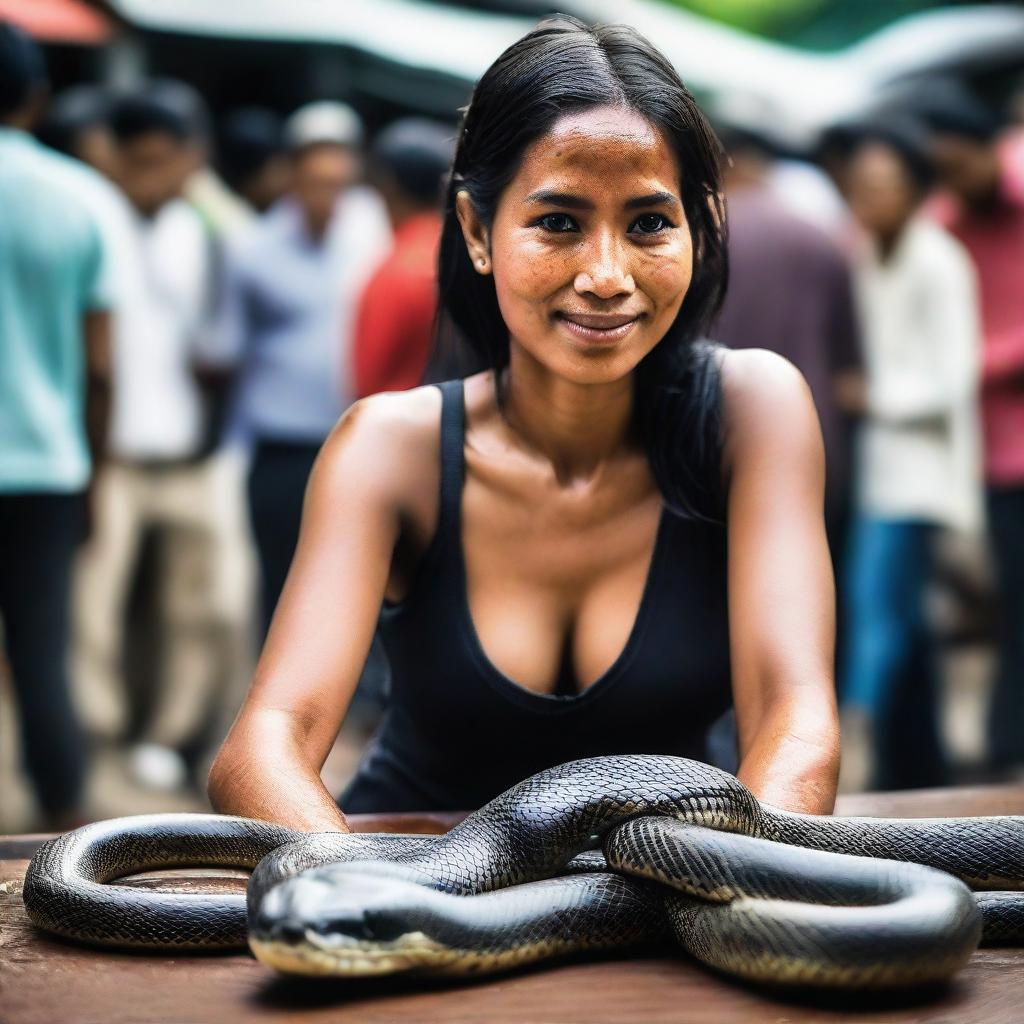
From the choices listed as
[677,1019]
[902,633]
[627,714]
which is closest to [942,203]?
[902,633]

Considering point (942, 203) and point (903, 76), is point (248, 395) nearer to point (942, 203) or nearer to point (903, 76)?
point (942, 203)

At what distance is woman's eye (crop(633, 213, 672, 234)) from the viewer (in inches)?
93.2

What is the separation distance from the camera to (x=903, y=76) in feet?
50.4

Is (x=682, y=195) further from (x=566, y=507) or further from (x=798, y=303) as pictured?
(x=798, y=303)

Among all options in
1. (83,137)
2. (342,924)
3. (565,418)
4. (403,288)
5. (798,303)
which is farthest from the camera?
(83,137)

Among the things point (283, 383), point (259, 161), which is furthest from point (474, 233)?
point (259, 161)

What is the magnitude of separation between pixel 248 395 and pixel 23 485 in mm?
1766

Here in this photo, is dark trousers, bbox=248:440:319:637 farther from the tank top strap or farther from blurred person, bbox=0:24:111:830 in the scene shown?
the tank top strap

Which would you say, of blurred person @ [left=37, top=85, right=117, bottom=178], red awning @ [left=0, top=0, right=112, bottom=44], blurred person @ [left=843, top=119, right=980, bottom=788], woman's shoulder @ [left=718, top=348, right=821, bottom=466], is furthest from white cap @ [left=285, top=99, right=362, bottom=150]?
woman's shoulder @ [left=718, top=348, right=821, bottom=466]

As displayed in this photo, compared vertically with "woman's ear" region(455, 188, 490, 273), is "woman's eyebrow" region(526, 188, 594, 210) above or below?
above

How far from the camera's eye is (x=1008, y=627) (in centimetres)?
598

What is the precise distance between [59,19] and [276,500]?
185 inches

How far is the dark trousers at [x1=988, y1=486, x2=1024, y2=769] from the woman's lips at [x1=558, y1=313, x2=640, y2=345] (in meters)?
3.85

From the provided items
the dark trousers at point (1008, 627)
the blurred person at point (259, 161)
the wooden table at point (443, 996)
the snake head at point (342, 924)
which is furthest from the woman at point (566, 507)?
the blurred person at point (259, 161)
